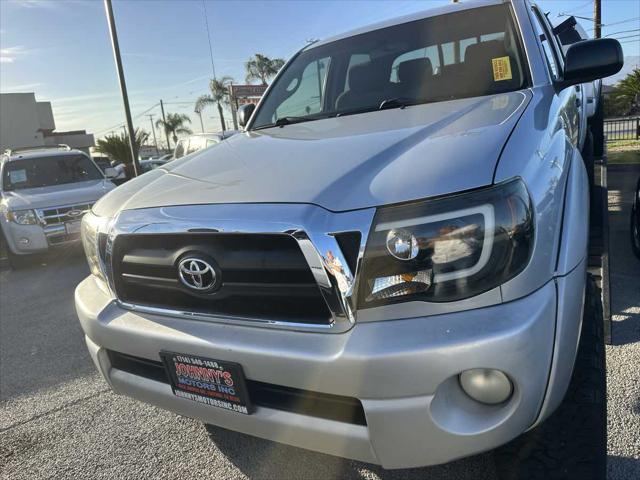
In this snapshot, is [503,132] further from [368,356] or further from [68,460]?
[68,460]

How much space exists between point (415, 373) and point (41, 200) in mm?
7241

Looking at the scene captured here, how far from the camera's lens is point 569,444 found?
156cm

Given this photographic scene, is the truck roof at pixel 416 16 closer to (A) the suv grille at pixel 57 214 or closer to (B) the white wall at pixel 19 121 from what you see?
(A) the suv grille at pixel 57 214

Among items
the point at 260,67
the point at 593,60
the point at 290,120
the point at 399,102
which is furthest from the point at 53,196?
the point at 260,67

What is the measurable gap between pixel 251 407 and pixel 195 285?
0.46 metres

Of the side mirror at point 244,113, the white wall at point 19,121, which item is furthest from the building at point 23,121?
the side mirror at point 244,113

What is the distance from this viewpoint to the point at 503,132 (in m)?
1.68

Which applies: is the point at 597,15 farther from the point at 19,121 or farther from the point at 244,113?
the point at 19,121

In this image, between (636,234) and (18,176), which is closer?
(636,234)

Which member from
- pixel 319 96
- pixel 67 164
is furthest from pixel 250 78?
pixel 319 96

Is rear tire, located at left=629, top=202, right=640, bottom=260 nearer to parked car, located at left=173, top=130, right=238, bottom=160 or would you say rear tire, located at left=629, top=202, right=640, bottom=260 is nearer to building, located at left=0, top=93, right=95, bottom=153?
parked car, located at left=173, top=130, right=238, bottom=160

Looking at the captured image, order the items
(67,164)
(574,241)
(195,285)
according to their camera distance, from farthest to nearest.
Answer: (67,164)
(195,285)
(574,241)

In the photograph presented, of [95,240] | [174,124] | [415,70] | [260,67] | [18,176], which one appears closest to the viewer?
[95,240]

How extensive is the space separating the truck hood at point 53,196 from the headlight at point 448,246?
693 centimetres
